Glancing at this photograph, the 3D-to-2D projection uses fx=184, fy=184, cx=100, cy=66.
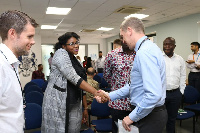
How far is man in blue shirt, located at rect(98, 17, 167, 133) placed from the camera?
4.24ft

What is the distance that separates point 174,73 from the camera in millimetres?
2934

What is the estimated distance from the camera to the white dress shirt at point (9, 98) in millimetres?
942

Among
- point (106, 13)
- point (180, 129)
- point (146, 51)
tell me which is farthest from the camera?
point (106, 13)

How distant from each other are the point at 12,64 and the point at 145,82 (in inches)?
34.2

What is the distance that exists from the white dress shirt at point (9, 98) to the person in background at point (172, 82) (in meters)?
2.35

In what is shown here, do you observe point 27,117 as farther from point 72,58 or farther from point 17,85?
point 17,85

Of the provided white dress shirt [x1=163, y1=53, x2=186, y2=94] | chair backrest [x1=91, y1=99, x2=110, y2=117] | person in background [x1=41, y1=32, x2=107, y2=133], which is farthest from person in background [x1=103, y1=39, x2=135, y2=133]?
white dress shirt [x1=163, y1=53, x2=186, y2=94]

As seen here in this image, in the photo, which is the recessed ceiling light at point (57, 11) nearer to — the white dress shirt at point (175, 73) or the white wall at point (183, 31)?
the white dress shirt at point (175, 73)

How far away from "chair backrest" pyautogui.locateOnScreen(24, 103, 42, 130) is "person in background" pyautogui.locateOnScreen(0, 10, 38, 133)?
158 cm

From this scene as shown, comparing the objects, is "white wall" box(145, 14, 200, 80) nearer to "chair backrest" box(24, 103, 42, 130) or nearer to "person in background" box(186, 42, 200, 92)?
"person in background" box(186, 42, 200, 92)

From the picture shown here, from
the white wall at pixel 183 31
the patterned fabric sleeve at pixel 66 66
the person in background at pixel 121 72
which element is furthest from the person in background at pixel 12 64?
the white wall at pixel 183 31

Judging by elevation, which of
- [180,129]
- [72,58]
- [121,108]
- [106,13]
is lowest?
[180,129]

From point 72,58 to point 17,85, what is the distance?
103 centimetres

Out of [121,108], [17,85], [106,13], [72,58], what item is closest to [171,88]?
[121,108]
